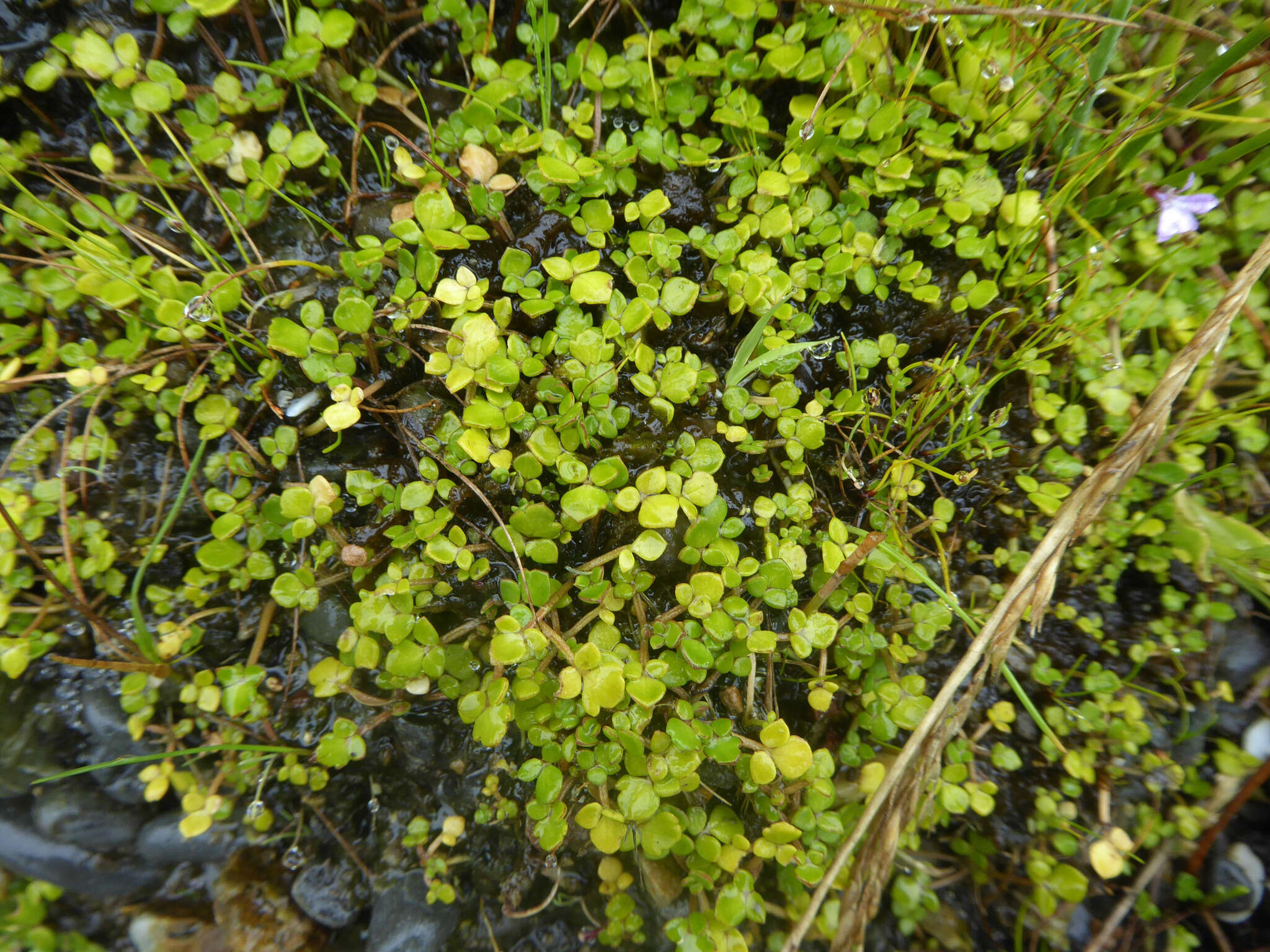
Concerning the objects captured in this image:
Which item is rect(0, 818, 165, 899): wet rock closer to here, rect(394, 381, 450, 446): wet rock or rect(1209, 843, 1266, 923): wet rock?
rect(394, 381, 450, 446): wet rock

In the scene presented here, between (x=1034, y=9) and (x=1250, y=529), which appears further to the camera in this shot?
(x=1250, y=529)

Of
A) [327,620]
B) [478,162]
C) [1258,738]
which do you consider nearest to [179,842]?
[327,620]

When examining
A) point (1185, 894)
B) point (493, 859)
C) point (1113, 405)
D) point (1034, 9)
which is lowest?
point (493, 859)

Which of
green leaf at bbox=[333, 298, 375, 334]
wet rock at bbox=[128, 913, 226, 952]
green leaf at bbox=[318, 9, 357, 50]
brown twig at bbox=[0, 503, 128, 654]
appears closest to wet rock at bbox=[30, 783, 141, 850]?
wet rock at bbox=[128, 913, 226, 952]

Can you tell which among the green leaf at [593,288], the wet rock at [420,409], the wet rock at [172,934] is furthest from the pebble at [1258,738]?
the wet rock at [172,934]

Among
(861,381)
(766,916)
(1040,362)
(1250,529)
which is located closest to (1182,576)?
(1250,529)

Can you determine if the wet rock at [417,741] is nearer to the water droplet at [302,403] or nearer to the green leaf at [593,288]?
the water droplet at [302,403]

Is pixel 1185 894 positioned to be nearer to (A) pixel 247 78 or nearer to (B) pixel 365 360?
(B) pixel 365 360
